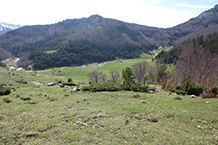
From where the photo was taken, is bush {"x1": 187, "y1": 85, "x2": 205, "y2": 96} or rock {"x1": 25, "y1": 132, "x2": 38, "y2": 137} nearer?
rock {"x1": 25, "y1": 132, "x2": 38, "y2": 137}

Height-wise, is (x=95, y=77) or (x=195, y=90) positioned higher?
(x=195, y=90)

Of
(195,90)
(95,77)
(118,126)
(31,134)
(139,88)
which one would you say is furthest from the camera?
(95,77)

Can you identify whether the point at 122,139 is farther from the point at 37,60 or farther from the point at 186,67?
the point at 37,60

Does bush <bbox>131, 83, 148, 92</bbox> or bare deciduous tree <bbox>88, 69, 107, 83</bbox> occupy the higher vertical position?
bush <bbox>131, 83, 148, 92</bbox>

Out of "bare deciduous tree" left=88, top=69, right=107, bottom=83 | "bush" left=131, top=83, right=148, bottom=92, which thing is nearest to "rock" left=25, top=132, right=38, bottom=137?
"bush" left=131, top=83, right=148, bottom=92

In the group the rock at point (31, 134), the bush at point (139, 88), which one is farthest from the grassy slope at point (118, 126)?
the bush at point (139, 88)

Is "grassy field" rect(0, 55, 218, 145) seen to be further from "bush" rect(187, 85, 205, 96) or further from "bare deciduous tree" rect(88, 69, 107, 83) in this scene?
"bare deciduous tree" rect(88, 69, 107, 83)

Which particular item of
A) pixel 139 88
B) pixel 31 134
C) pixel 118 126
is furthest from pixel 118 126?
pixel 139 88

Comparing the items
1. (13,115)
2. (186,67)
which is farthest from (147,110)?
(186,67)

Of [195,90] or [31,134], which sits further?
[195,90]

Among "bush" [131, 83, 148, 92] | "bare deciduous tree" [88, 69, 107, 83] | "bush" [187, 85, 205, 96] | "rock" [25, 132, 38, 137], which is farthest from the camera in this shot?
"bare deciduous tree" [88, 69, 107, 83]

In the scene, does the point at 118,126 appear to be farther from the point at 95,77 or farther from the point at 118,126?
the point at 95,77

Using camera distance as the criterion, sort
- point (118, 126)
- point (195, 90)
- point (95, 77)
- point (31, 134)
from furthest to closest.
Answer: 1. point (95, 77)
2. point (195, 90)
3. point (118, 126)
4. point (31, 134)

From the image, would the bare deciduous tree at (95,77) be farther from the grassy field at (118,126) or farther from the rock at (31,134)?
the rock at (31,134)
